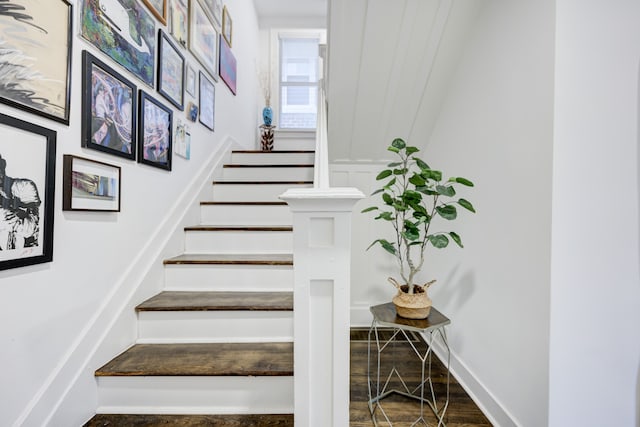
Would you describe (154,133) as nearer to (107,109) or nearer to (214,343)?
(107,109)

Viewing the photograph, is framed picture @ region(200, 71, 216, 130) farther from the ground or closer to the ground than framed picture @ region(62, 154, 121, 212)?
farther from the ground

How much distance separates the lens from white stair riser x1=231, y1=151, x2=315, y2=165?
2830 millimetres

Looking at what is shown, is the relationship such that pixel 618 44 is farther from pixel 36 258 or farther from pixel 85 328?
pixel 85 328

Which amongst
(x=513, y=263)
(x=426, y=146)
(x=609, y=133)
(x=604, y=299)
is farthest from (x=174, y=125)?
(x=604, y=299)

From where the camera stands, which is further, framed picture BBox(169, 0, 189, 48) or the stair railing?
framed picture BBox(169, 0, 189, 48)

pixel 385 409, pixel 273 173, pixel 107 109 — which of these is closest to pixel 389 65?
pixel 273 173

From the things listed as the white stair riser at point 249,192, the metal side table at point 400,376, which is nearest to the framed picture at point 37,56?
the white stair riser at point 249,192

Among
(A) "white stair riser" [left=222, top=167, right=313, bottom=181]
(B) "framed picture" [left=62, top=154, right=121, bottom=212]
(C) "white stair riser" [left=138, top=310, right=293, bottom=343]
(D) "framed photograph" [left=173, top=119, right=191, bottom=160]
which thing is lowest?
(C) "white stair riser" [left=138, top=310, right=293, bottom=343]

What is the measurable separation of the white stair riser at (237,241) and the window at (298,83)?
2586mm

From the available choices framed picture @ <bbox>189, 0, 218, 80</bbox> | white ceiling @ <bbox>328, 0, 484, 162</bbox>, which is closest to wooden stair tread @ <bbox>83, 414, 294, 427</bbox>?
white ceiling @ <bbox>328, 0, 484, 162</bbox>

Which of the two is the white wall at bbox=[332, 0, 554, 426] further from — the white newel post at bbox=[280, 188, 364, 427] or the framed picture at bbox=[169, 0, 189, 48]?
the framed picture at bbox=[169, 0, 189, 48]

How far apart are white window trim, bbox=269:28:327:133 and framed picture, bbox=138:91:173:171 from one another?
98.5 inches

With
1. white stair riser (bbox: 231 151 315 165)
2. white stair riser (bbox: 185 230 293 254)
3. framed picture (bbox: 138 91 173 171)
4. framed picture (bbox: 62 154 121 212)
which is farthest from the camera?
white stair riser (bbox: 231 151 315 165)

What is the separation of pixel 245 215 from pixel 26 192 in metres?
1.30
